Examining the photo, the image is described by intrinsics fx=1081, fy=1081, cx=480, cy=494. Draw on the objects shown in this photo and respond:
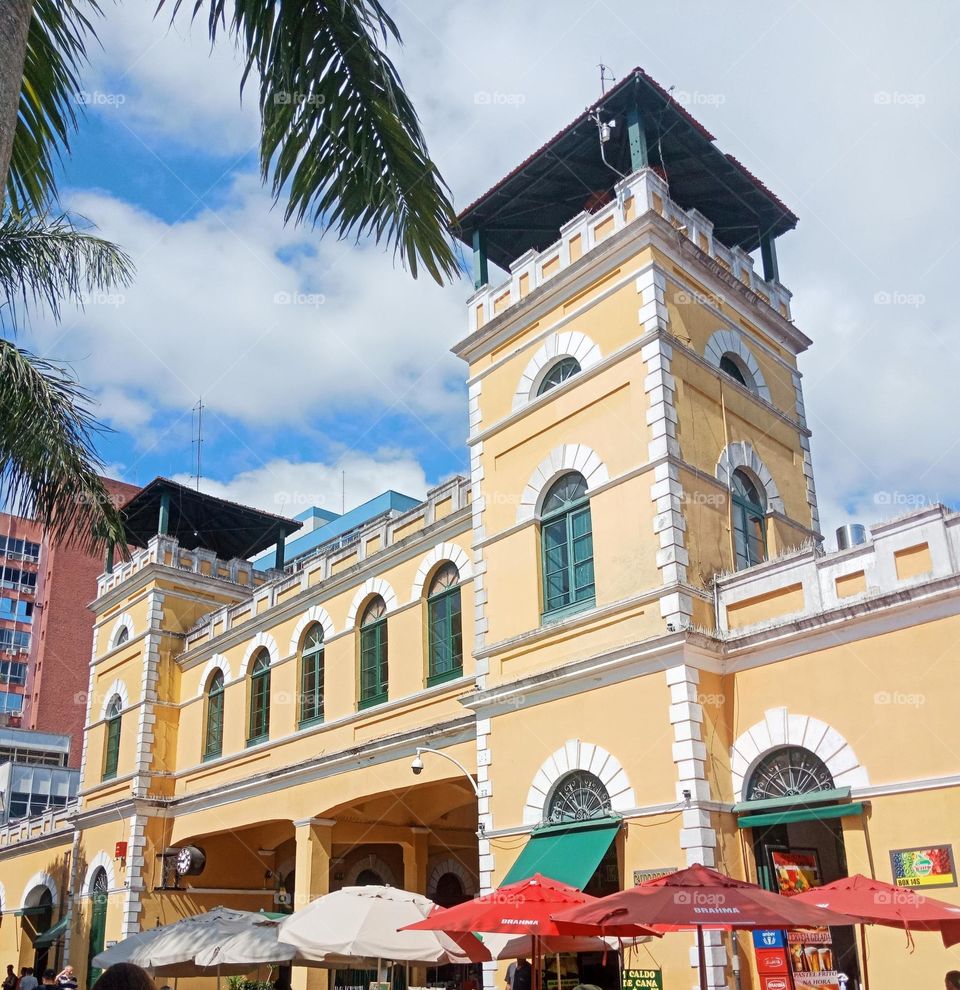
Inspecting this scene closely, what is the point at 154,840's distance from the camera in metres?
25.2

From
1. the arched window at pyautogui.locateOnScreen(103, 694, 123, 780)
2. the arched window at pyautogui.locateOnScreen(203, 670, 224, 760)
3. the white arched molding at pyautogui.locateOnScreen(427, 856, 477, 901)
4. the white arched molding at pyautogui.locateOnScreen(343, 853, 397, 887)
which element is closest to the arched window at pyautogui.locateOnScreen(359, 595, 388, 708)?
the white arched molding at pyautogui.locateOnScreen(427, 856, 477, 901)

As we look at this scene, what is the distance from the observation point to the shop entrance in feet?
39.4

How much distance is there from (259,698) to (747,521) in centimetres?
1254

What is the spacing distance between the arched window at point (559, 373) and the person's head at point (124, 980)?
13.0 meters

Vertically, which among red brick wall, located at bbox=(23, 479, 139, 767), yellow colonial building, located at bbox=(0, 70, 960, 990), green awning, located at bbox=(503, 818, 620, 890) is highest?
red brick wall, located at bbox=(23, 479, 139, 767)

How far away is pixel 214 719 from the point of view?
83.3 feet

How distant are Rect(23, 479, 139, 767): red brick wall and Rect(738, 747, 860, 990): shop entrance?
→ 160 ft

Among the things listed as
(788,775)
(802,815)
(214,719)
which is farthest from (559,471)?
(214,719)

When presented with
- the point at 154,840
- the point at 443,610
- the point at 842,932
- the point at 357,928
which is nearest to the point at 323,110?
the point at 357,928

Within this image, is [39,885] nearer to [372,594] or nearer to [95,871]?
[95,871]

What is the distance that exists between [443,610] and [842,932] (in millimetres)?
8201

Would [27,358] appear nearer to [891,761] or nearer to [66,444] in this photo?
[66,444]

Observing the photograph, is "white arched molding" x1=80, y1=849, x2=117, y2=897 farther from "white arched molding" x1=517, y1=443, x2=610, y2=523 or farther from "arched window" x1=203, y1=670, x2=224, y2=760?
"white arched molding" x1=517, y1=443, x2=610, y2=523

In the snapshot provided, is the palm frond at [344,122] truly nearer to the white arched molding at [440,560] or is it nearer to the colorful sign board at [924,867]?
the colorful sign board at [924,867]
